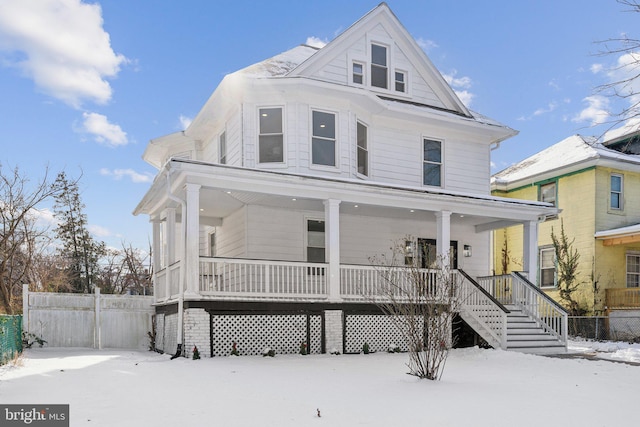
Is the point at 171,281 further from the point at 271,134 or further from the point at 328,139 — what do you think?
the point at 328,139

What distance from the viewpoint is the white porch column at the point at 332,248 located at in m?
11.9

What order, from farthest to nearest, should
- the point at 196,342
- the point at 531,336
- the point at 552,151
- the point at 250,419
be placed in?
the point at 552,151, the point at 531,336, the point at 196,342, the point at 250,419

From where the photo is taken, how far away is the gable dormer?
14.6 metres

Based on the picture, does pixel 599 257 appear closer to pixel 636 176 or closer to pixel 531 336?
pixel 636 176

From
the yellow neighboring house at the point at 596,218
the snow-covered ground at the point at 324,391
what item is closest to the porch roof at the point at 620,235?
the yellow neighboring house at the point at 596,218

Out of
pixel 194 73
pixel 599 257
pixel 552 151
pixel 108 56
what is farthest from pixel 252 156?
pixel 552 151

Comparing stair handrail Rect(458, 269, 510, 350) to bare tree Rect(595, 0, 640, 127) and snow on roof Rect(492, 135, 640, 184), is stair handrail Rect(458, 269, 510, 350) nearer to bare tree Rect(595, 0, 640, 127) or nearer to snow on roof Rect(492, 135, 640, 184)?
bare tree Rect(595, 0, 640, 127)

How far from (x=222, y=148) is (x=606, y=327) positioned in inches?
547

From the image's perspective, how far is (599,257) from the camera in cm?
1864

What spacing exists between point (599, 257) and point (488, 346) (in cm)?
829

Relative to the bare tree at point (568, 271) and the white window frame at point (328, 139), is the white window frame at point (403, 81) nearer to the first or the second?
the white window frame at point (328, 139)

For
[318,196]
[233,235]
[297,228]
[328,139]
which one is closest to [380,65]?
[328,139]

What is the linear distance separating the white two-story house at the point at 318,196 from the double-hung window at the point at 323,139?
0.03 metres

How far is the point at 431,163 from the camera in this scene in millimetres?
15836
